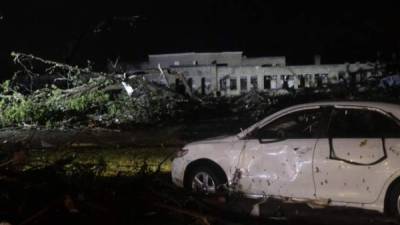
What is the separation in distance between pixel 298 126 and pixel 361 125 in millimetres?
837

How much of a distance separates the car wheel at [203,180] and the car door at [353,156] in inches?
55.7

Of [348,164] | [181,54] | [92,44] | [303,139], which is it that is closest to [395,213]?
[348,164]

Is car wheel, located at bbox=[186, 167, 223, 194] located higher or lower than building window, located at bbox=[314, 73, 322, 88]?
lower

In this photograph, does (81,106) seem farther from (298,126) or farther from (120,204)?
(120,204)

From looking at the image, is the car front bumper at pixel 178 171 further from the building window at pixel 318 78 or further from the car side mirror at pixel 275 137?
the building window at pixel 318 78

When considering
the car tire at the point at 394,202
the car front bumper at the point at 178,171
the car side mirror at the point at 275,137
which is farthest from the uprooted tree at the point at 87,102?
the car tire at the point at 394,202

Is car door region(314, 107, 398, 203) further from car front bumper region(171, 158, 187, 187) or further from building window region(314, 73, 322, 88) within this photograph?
building window region(314, 73, 322, 88)

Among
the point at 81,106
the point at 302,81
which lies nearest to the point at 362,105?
the point at 81,106

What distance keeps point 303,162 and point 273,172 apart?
44 cm

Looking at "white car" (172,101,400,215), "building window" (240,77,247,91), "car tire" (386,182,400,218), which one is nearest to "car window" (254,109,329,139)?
"white car" (172,101,400,215)

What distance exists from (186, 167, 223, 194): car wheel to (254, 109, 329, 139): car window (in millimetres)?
801

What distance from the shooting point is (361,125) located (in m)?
7.73

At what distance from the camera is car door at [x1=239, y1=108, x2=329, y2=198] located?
7.88 metres

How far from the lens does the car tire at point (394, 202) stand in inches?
287
